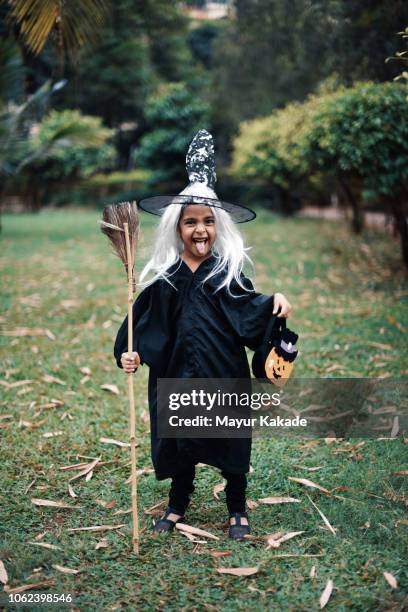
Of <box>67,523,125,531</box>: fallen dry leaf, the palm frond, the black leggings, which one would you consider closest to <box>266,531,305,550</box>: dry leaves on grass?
the black leggings

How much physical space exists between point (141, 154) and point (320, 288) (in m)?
13.1

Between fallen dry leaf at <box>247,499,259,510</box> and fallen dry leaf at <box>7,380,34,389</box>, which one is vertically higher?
fallen dry leaf at <box>7,380,34,389</box>

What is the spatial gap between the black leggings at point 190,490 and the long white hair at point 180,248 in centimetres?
96

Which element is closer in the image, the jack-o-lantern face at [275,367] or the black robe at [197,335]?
the jack-o-lantern face at [275,367]

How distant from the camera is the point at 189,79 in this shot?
28.4 meters

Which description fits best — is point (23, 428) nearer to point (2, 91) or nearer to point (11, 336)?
point (11, 336)

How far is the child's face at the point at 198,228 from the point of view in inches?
→ 118

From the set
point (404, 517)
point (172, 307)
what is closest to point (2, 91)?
point (172, 307)

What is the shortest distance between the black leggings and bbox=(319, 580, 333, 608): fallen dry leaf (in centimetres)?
61

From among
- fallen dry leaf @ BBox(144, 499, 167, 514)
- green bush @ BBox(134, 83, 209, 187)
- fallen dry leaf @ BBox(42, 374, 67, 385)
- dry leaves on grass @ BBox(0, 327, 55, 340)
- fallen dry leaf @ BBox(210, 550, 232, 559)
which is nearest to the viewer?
fallen dry leaf @ BBox(210, 550, 232, 559)

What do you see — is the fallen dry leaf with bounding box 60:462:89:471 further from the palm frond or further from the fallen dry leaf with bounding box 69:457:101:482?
the palm frond

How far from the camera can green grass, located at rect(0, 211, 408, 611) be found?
2727 mm

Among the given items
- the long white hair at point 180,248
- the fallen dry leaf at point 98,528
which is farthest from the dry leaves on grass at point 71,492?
the long white hair at point 180,248

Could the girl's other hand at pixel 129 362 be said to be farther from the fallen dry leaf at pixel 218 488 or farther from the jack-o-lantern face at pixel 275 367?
the fallen dry leaf at pixel 218 488
